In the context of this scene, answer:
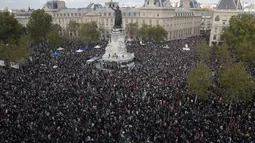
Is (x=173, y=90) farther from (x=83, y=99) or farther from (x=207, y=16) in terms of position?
(x=207, y=16)

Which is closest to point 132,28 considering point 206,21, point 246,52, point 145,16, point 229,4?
point 145,16

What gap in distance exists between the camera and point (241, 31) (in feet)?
177

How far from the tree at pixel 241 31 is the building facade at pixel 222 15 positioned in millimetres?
9087

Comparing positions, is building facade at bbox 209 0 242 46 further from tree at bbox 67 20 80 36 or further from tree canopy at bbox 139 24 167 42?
tree at bbox 67 20 80 36

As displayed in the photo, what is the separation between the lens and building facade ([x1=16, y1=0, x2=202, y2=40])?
79750 mm

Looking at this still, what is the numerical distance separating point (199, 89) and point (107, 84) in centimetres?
1247

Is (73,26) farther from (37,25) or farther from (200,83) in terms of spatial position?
(200,83)

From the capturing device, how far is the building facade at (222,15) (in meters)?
64.9

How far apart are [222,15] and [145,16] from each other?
26681 millimetres

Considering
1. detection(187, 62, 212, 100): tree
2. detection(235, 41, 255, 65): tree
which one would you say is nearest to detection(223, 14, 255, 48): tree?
detection(235, 41, 255, 65): tree

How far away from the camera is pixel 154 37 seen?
7250 centimetres

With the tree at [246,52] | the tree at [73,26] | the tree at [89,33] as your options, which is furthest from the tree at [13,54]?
the tree at [246,52]

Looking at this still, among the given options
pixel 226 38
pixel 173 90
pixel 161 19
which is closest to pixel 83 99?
pixel 173 90

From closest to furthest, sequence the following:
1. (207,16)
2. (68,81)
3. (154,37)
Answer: (68,81)
(154,37)
(207,16)
